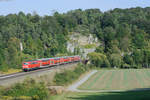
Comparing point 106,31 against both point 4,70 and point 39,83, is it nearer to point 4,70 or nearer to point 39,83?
point 4,70

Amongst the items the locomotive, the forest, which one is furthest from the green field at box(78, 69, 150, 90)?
the forest

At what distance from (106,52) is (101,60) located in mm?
25964

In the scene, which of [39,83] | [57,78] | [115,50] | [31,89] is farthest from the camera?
[115,50]

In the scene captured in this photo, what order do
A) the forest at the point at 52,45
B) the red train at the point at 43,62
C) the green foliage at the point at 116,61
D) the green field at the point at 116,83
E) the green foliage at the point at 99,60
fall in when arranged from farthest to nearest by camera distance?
the green foliage at the point at 116,61, the green foliage at the point at 99,60, the forest at the point at 52,45, the red train at the point at 43,62, the green field at the point at 116,83

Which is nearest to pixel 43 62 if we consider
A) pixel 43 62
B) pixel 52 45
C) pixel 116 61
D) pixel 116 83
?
pixel 43 62

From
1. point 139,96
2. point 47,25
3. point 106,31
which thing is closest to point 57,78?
point 139,96

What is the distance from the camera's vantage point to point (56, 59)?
85.2 meters

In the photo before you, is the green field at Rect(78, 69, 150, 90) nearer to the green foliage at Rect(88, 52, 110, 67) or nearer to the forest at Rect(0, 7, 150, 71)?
the forest at Rect(0, 7, 150, 71)

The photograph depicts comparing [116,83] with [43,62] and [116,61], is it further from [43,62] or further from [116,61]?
[116,61]

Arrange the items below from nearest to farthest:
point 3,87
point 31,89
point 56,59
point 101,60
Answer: point 3,87, point 31,89, point 56,59, point 101,60

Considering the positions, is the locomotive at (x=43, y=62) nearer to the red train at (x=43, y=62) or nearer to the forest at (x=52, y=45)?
the red train at (x=43, y=62)

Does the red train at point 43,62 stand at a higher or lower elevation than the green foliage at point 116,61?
higher

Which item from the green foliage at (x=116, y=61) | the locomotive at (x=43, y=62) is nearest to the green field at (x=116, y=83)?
the locomotive at (x=43, y=62)

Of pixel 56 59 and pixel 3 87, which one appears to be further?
pixel 56 59
